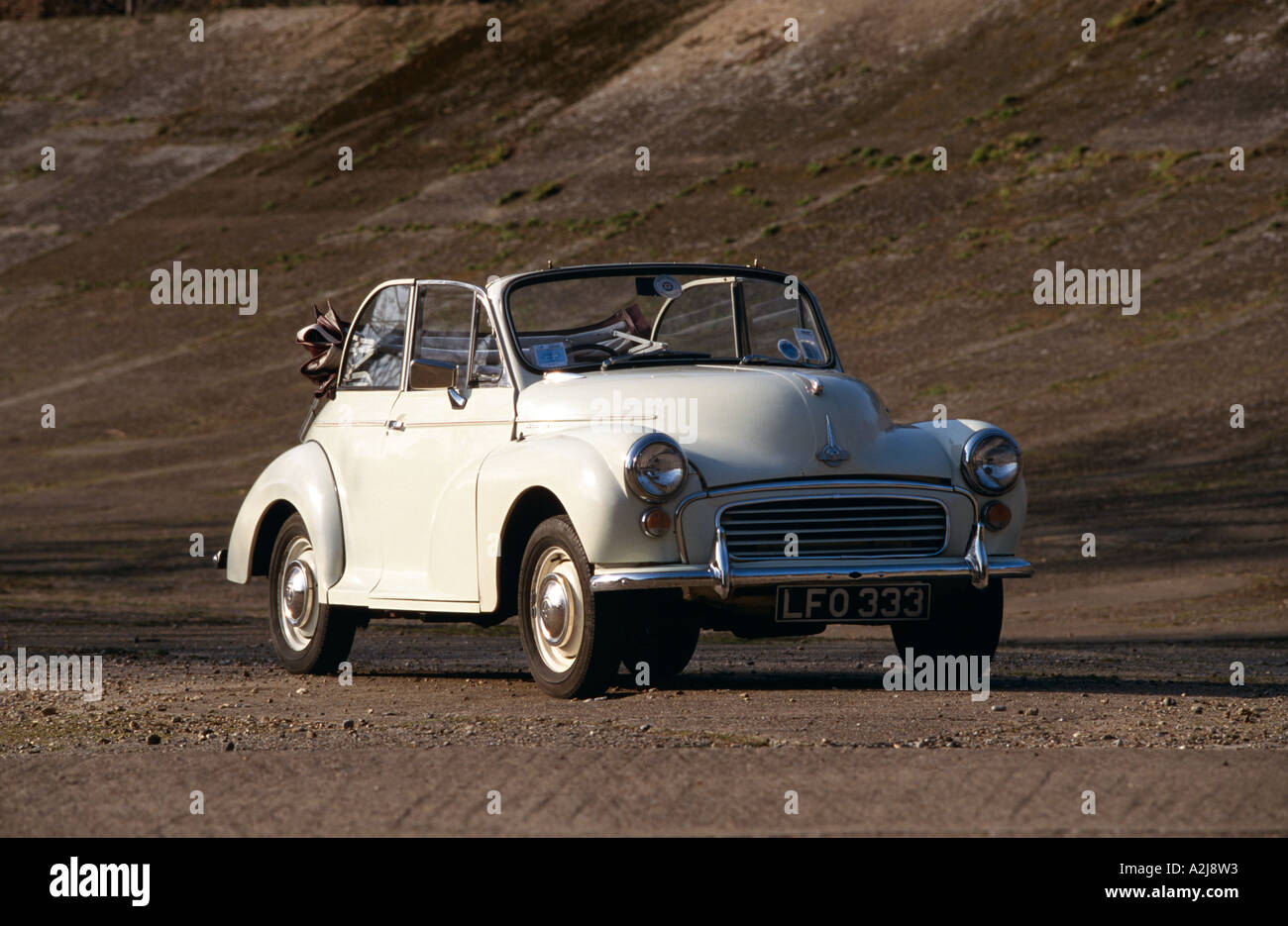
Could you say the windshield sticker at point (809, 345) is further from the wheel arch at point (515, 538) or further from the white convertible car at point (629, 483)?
the wheel arch at point (515, 538)

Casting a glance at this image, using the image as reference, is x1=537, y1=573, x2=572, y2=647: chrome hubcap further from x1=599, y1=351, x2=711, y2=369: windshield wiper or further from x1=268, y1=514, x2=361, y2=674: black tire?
x1=268, y1=514, x2=361, y2=674: black tire

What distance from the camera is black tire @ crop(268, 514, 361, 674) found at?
34.8 ft

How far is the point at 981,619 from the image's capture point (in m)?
9.34

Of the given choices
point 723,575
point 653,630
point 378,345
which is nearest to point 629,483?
point 723,575

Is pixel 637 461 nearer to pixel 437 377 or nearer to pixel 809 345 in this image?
pixel 437 377

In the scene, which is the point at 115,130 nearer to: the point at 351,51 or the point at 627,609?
the point at 351,51

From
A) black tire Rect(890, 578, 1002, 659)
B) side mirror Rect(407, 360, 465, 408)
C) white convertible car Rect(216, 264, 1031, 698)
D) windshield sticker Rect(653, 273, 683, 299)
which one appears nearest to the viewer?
white convertible car Rect(216, 264, 1031, 698)

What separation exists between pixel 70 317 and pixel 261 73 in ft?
67.4

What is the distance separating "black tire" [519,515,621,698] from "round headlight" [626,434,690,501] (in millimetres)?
414

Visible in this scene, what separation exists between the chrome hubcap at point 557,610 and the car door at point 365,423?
156 cm

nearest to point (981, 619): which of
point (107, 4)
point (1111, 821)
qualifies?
point (1111, 821)

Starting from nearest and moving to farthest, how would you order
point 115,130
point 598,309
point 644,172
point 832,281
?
1. point 598,309
2. point 832,281
3. point 644,172
4. point 115,130

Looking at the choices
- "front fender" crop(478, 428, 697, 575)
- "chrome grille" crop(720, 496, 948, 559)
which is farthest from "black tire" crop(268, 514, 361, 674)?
"chrome grille" crop(720, 496, 948, 559)
